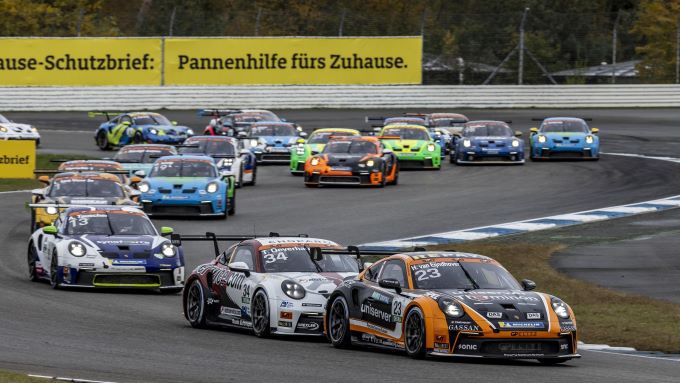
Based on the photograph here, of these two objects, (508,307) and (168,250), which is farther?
(168,250)

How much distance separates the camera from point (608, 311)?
16672mm

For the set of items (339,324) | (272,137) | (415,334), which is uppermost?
(272,137)

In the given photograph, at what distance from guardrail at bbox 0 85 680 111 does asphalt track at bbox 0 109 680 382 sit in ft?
2.35

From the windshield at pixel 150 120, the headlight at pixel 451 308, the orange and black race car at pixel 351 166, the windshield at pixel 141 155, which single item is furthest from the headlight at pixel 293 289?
the windshield at pixel 150 120

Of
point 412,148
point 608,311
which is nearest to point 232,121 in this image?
point 412,148

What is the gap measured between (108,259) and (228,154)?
15.8m

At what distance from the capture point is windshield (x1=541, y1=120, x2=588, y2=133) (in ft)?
136

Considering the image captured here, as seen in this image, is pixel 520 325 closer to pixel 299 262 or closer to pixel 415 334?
pixel 415 334

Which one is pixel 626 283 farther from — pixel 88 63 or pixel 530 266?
pixel 88 63

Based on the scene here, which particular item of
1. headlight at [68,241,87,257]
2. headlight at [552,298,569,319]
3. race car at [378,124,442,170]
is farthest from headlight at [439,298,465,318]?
race car at [378,124,442,170]

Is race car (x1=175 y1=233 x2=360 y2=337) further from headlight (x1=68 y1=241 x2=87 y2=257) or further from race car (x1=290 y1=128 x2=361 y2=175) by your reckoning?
race car (x1=290 y1=128 x2=361 y2=175)

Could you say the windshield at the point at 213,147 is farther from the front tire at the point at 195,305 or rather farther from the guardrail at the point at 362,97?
the guardrail at the point at 362,97

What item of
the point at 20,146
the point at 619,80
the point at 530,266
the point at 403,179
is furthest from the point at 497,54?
the point at 530,266

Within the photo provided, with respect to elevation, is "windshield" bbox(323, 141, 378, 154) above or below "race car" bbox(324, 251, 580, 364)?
above
